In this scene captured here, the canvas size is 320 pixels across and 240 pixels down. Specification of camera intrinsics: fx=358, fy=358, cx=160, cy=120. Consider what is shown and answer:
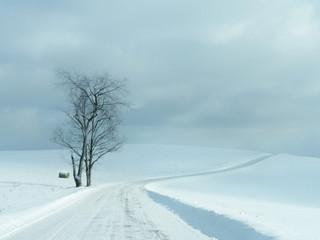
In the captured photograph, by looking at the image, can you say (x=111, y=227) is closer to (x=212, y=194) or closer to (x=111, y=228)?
(x=111, y=228)

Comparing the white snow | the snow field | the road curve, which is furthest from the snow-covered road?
the snow field

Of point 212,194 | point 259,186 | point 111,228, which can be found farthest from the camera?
Result: point 259,186

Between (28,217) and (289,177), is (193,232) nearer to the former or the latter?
(28,217)

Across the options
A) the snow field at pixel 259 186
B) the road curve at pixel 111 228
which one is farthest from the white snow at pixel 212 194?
the road curve at pixel 111 228

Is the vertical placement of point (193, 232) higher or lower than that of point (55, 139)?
lower

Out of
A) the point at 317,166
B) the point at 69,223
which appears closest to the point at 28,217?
the point at 69,223

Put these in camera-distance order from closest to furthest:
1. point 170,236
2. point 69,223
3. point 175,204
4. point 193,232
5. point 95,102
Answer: point 170,236, point 193,232, point 69,223, point 175,204, point 95,102

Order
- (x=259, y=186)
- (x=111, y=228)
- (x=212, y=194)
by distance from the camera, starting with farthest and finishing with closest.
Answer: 1. (x=259, y=186)
2. (x=212, y=194)
3. (x=111, y=228)

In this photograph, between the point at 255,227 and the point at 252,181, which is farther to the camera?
the point at 252,181

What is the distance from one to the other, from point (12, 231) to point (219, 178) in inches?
1508

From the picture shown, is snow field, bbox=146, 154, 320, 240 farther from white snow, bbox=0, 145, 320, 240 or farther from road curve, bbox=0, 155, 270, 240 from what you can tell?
road curve, bbox=0, 155, 270, 240

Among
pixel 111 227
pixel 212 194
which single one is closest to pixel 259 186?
pixel 212 194

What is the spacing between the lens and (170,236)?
346 inches

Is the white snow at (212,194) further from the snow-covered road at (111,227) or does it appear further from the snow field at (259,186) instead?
the snow-covered road at (111,227)
